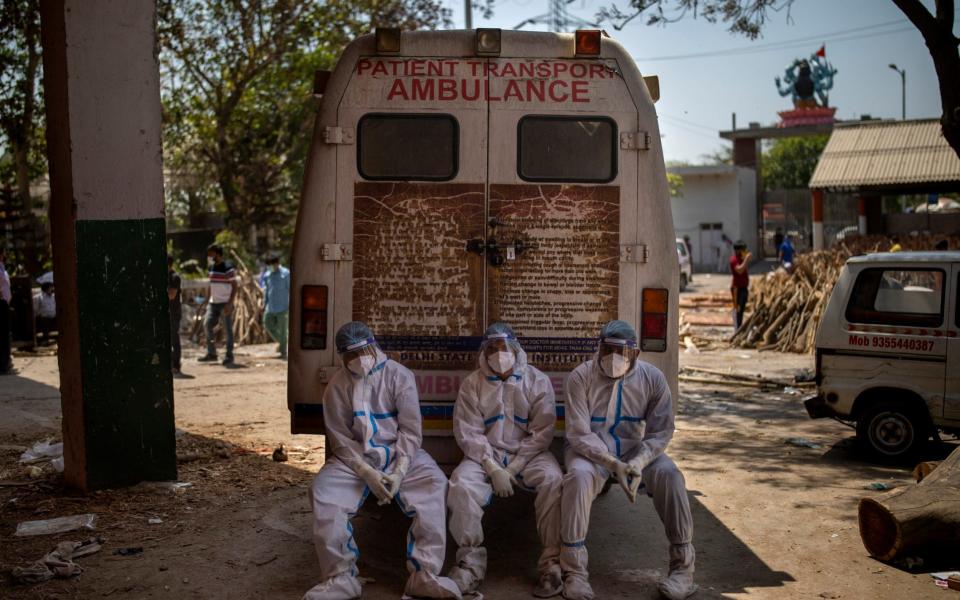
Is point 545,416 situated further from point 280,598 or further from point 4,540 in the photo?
point 4,540

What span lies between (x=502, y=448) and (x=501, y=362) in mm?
507

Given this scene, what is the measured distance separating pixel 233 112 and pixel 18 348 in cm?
1188

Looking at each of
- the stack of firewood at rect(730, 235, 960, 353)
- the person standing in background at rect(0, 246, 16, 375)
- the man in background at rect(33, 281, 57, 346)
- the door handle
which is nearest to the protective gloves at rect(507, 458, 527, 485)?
the door handle

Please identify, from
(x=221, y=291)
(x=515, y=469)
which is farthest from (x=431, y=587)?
(x=221, y=291)

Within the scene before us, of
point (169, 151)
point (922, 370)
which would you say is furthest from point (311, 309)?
point (169, 151)

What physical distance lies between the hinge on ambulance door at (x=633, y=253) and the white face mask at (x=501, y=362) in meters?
1.01

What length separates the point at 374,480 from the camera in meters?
5.25

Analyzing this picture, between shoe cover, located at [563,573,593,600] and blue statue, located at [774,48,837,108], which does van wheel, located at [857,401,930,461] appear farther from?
blue statue, located at [774,48,837,108]

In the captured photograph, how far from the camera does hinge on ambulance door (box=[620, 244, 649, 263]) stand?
6.00 metres

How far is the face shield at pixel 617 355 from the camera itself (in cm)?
549

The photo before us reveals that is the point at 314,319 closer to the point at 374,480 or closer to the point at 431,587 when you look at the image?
the point at 374,480

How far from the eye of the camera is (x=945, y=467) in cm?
629

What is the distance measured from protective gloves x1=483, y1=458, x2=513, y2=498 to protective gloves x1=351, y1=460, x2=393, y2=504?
0.56m

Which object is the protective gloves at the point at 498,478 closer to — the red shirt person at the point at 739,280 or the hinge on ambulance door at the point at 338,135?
the hinge on ambulance door at the point at 338,135
